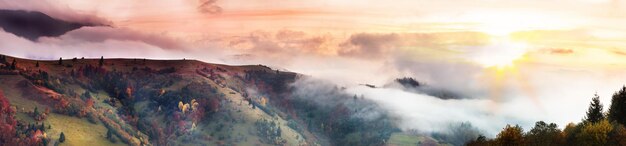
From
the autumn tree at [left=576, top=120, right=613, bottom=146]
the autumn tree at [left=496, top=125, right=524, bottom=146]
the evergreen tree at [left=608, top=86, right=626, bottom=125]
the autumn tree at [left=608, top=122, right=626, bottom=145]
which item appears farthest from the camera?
the evergreen tree at [left=608, top=86, right=626, bottom=125]

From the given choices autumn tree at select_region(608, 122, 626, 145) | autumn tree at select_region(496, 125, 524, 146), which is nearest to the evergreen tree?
autumn tree at select_region(608, 122, 626, 145)

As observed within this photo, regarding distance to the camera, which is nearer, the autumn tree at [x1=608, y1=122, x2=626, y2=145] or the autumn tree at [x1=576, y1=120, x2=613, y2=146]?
the autumn tree at [x1=608, y1=122, x2=626, y2=145]

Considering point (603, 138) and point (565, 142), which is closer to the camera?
point (603, 138)

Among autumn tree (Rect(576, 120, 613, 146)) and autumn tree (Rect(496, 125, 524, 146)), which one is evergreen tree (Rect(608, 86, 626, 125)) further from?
autumn tree (Rect(496, 125, 524, 146))

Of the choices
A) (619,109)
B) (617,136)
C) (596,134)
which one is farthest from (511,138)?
(619,109)

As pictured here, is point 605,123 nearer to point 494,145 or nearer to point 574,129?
point 574,129

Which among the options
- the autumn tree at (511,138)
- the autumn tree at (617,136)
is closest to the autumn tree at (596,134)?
the autumn tree at (617,136)

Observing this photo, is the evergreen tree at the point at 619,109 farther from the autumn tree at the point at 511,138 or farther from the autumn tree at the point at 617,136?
the autumn tree at the point at 511,138

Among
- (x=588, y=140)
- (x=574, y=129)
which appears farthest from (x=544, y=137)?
(x=588, y=140)

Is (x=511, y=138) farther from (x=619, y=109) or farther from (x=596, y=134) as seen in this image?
(x=619, y=109)
